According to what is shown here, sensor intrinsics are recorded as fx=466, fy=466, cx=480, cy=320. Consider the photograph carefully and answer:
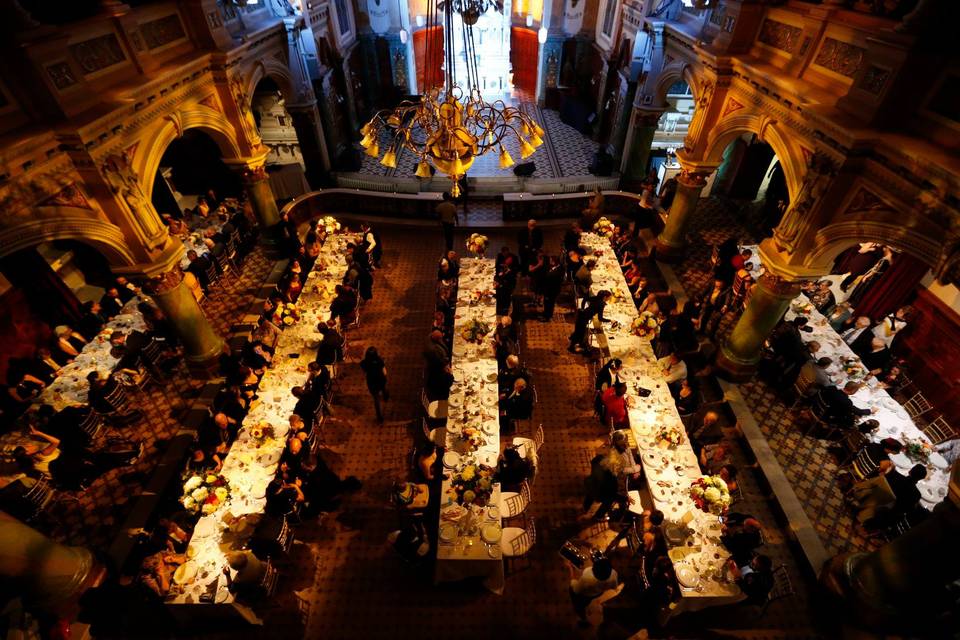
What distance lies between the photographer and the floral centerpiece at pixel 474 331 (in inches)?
373

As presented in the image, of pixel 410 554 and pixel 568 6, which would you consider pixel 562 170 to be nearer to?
pixel 568 6

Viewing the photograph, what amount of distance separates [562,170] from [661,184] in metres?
3.81

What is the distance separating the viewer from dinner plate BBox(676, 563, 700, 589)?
616 cm

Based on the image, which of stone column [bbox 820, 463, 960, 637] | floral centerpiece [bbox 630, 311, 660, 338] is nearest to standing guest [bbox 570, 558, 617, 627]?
stone column [bbox 820, 463, 960, 637]

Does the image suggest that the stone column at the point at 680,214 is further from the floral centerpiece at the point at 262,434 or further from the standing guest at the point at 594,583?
the floral centerpiece at the point at 262,434

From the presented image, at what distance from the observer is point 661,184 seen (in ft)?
52.5

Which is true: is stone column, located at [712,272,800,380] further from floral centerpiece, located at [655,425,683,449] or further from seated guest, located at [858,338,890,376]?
floral centerpiece, located at [655,425,683,449]

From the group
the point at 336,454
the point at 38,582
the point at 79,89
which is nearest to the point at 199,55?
the point at 79,89

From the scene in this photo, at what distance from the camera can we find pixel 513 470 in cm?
736

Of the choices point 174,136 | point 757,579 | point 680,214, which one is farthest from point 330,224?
point 757,579

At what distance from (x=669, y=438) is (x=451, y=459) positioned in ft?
11.6

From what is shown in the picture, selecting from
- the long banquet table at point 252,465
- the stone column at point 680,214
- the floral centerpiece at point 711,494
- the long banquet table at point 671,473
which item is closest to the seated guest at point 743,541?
the long banquet table at point 671,473

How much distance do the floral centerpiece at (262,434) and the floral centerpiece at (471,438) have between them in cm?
307

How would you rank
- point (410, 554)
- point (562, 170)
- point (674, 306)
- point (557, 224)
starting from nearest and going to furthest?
point (410, 554) < point (674, 306) < point (557, 224) < point (562, 170)
